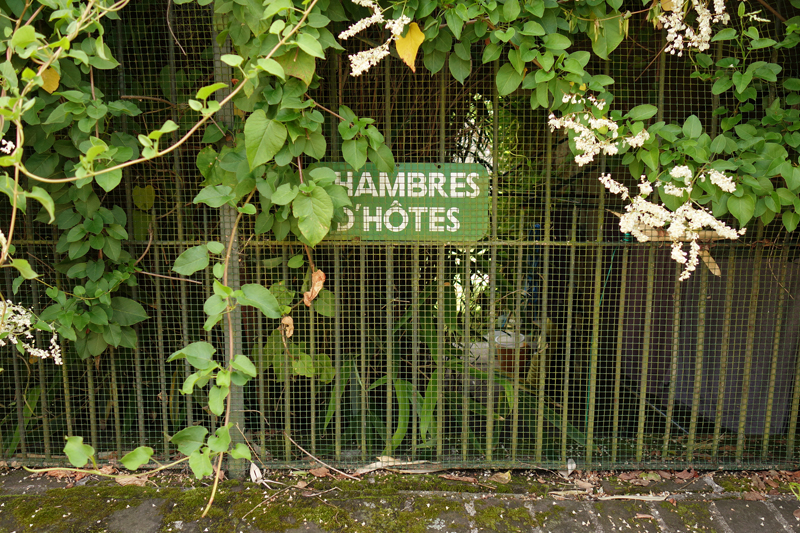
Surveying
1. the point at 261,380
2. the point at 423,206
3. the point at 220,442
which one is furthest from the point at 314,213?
the point at 261,380

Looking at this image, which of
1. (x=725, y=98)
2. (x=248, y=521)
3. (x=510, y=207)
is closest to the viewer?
(x=248, y=521)

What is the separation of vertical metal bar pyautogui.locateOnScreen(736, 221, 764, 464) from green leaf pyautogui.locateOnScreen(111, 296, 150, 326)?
3.08 meters

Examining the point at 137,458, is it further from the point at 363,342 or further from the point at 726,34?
the point at 726,34

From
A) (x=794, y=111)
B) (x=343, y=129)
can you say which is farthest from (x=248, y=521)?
(x=794, y=111)

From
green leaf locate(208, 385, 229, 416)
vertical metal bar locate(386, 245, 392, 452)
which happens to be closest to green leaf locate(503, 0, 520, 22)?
vertical metal bar locate(386, 245, 392, 452)

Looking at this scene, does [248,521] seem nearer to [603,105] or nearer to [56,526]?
[56,526]

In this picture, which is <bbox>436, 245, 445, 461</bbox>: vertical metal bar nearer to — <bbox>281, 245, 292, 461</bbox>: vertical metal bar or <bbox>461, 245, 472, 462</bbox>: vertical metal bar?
<bbox>461, 245, 472, 462</bbox>: vertical metal bar

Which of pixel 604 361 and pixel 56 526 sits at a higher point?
pixel 604 361

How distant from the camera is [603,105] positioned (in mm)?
2111

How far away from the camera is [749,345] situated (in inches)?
105

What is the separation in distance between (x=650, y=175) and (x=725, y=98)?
0.81 meters

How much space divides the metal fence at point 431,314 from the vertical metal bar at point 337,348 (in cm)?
1

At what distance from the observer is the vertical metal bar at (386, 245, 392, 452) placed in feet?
8.57

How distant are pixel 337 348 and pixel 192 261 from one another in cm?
93
